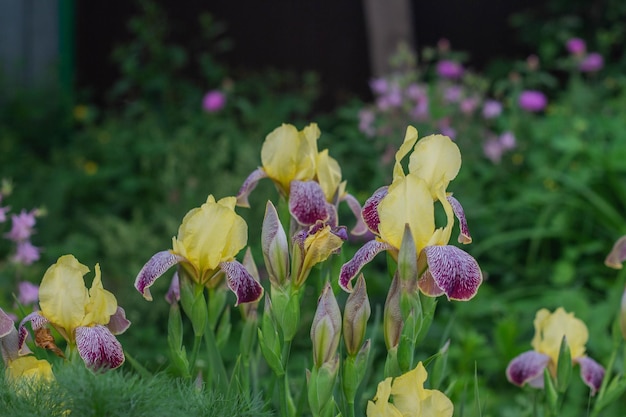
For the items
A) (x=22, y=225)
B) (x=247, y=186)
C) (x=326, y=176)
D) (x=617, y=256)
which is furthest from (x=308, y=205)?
(x=22, y=225)

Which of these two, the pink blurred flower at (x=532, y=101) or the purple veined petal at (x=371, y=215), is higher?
the purple veined petal at (x=371, y=215)

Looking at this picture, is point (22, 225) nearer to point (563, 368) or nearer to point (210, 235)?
point (210, 235)

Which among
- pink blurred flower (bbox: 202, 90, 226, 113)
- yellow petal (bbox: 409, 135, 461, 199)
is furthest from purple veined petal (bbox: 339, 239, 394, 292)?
pink blurred flower (bbox: 202, 90, 226, 113)

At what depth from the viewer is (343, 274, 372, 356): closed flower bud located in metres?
1.08

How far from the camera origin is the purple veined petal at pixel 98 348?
3.49 feet

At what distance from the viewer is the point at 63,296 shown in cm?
110

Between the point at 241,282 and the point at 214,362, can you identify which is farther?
the point at 214,362

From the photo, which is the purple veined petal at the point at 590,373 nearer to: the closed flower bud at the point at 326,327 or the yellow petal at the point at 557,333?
the yellow petal at the point at 557,333

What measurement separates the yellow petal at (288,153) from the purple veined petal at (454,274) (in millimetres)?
318

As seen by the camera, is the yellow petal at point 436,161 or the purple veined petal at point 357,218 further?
the purple veined petal at point 357,218

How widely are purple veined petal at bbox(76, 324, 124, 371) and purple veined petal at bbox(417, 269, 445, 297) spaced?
1.21 ft

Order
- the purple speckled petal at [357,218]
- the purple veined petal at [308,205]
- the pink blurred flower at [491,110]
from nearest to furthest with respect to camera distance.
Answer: the purple veined petal at [308,205] → the purple speckled petal at [357,218] → the pink blurred flower at [491,110]

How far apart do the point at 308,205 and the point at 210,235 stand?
0.19 m

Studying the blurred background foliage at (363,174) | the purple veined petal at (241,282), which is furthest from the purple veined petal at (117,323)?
the blurred background foliage at (363,174)
